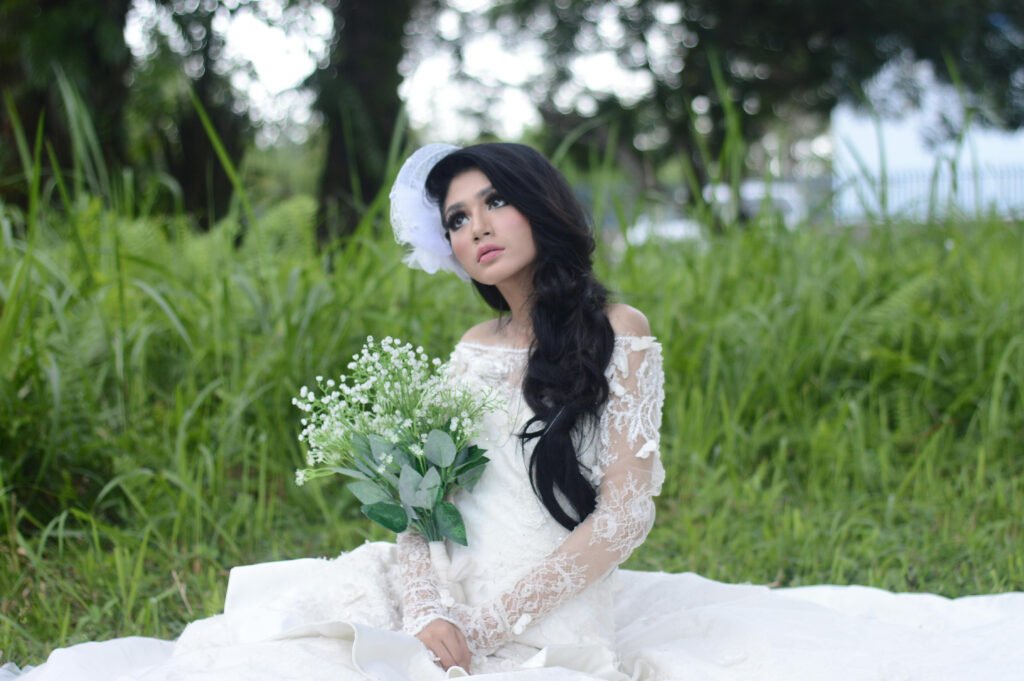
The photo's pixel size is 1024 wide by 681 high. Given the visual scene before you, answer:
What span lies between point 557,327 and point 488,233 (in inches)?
9.8

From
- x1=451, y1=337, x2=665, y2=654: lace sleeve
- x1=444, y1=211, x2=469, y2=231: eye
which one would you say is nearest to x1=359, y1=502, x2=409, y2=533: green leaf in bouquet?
x1=451, y1=337, x2=665, y2=654: lace sleeve

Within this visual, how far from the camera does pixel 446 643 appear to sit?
1979 millimetres

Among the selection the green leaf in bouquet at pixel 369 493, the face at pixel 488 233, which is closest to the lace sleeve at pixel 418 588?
the green leaf in bouquet at pixel 369 493

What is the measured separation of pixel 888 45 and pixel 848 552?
9202mm

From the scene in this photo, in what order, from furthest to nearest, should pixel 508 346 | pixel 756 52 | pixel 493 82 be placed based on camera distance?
pixel 756 52
pixel 493 82
pixel 508 346

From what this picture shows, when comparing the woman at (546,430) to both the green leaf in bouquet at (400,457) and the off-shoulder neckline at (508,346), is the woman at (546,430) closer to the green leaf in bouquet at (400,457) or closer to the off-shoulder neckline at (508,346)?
the off-shoulder neckline at (508,346)

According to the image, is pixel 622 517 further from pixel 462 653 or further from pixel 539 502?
pixel 462 653

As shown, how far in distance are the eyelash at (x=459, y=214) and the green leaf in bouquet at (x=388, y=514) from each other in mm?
622

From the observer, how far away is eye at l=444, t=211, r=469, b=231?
2.25 metres

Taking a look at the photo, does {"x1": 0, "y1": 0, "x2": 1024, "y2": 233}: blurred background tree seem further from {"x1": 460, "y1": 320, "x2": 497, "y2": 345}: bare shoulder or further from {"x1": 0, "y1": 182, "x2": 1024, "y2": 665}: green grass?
{"x1": 460, "y1": 320, "x2": 497, "y2": 345}: bare shoulder

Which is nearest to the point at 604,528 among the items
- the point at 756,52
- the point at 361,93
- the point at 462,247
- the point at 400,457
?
the point at 400,457

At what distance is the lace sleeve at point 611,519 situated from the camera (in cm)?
204

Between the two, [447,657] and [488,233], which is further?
[488,233]

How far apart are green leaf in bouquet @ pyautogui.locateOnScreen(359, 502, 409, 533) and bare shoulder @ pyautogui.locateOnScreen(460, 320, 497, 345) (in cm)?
46
